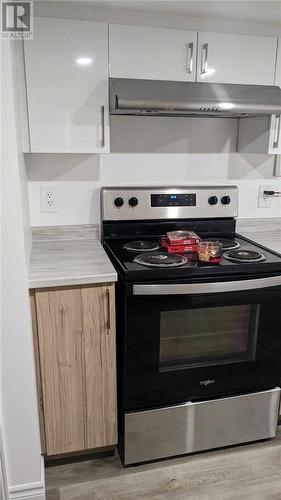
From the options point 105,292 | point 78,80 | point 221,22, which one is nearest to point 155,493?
point 105,292

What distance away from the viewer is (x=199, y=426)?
1830 mm

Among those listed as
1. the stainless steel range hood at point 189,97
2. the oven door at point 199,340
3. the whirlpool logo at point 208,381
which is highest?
the stainless steel range hood at point 189,97

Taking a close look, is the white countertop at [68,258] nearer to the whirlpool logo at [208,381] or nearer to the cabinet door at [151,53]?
the whirlpool logo at [208,381]

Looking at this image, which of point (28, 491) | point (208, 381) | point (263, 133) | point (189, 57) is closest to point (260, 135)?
point (263, 133)

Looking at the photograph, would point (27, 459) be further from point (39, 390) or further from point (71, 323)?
point (71, 323)

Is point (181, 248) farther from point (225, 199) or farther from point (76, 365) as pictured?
point (76, 365)

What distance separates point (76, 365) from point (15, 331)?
13.2 inches

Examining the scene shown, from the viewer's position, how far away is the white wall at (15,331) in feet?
4.25

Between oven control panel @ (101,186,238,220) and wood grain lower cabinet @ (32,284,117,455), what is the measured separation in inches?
21.3

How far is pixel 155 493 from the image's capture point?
169 centimetres

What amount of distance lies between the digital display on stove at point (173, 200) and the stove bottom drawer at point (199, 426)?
37.9 inches

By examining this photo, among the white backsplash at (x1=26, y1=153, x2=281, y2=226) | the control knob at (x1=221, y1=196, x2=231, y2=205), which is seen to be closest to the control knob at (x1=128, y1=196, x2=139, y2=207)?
the white backsplash at (x1=26, y1=153, x2=281, y2=226)

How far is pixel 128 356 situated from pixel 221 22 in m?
1.53

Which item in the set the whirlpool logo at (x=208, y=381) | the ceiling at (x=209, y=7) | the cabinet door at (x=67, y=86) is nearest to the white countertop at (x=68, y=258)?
the cabinet door at (x=67, y=86)
